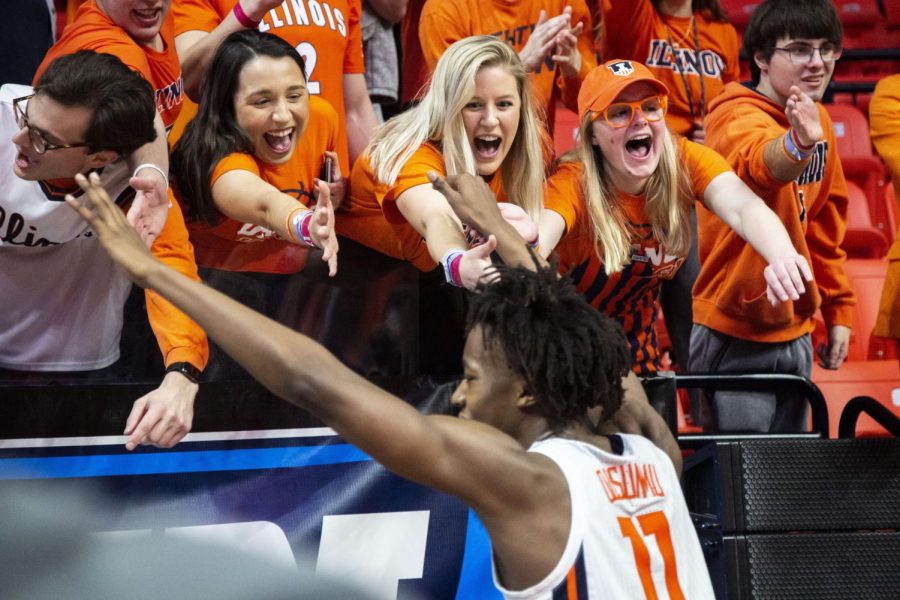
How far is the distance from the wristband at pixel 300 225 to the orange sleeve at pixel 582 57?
1.52 meters

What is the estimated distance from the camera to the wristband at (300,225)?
3023 mm

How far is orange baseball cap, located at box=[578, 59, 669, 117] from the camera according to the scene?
12.3 feet

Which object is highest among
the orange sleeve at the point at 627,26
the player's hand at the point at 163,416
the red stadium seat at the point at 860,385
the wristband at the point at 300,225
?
the orange sleeve at the point at 627,26

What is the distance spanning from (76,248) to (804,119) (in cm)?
222

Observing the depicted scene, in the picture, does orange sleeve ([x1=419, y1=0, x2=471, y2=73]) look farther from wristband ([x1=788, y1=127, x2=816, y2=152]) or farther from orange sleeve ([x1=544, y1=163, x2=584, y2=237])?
wristband ([x1=788, y1=127, x2=816, y2=152])

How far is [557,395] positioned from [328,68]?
192 centimetres

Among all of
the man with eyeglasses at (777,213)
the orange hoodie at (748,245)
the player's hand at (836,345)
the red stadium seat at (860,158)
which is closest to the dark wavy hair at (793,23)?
the man with eyeglasses at (777,213)

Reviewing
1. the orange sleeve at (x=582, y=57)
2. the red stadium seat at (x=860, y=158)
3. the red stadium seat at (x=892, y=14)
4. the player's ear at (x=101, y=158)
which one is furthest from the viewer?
the red stadium seat at (x=892, y=14)

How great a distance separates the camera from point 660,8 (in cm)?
469

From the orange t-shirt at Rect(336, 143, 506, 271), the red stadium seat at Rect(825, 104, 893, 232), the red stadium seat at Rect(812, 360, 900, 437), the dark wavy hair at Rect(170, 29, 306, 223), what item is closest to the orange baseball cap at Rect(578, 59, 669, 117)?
the orange t-shirt at Rect(336, 143, 506, 271)

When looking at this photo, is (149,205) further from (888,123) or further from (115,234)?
(888,123)

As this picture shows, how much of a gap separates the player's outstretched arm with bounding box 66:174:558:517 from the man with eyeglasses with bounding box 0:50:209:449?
2.99 feet

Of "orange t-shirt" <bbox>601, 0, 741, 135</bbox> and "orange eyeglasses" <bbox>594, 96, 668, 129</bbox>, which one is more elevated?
"orange t-shirt" <bbox>601, 0, 741, 135</bbox>

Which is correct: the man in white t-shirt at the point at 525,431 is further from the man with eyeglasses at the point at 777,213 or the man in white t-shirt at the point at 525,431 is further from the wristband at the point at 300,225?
the man with eyeglasses at the point at 777,213
